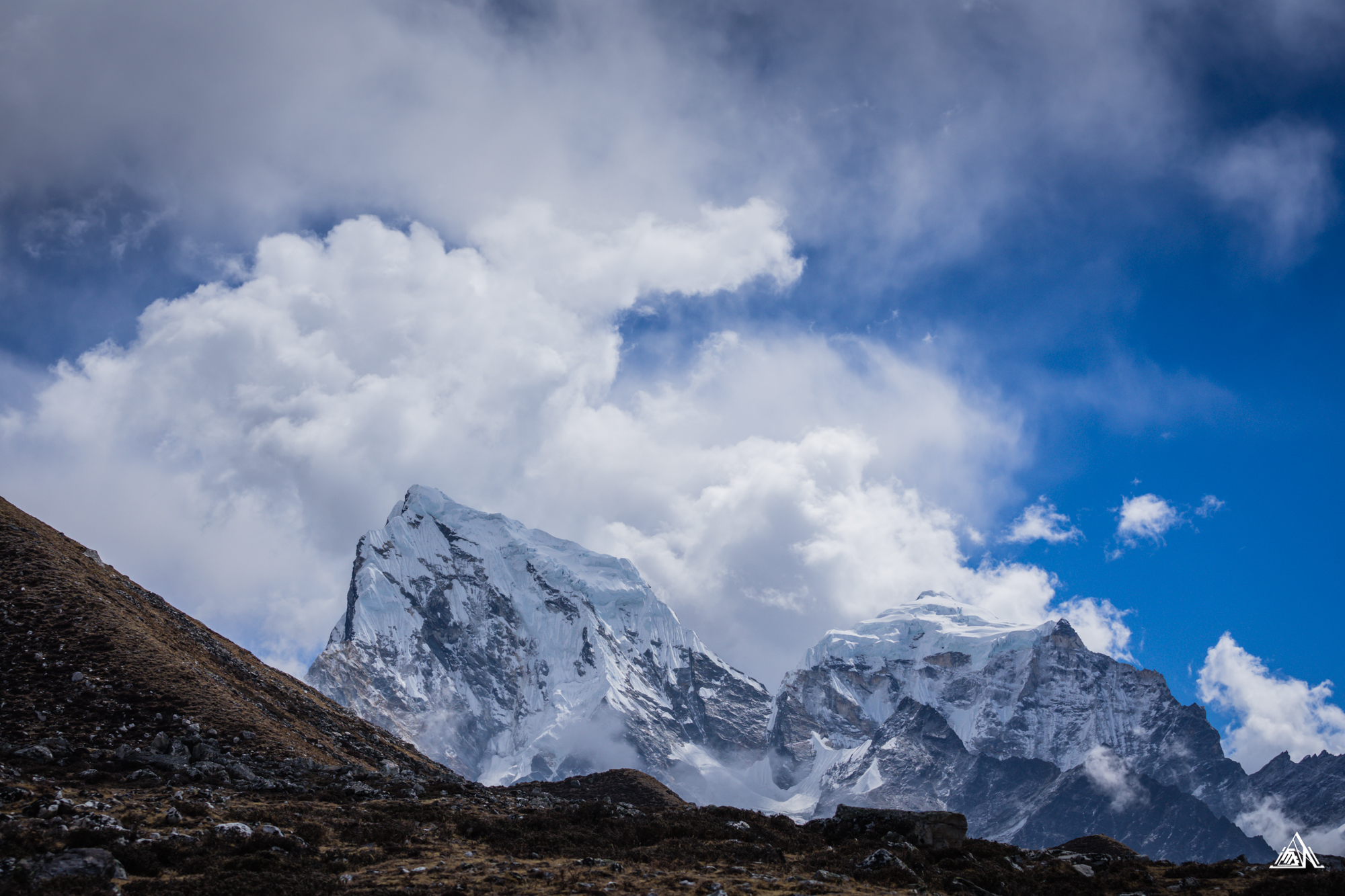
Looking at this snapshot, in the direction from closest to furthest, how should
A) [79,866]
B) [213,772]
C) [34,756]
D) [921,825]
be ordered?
[79,866], [34,756], [921,825], [213,772]

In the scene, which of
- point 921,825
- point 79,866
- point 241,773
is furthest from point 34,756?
point 921,825

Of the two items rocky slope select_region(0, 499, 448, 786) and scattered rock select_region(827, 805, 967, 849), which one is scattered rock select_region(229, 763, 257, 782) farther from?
scattered rock select_region(827, 805, 967, 849)

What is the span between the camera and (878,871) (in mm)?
27594

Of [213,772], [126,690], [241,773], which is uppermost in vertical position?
[126,690]

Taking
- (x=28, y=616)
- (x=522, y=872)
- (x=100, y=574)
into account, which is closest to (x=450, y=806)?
(x=522, y=872)

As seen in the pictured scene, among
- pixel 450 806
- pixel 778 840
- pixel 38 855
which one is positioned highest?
pixel 778 840

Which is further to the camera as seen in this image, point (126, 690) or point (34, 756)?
point (126, 690)

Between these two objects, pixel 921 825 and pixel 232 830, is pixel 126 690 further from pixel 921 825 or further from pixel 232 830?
pixel 921 825

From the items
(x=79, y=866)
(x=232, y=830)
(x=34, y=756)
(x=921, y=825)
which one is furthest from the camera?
(x=921, y=825)

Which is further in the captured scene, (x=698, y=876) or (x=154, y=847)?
(x=698, y=876)

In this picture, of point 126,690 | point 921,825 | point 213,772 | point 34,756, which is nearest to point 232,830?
point 213,772

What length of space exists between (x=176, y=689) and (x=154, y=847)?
913 inches

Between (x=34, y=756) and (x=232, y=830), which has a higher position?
(x=232, y=830)

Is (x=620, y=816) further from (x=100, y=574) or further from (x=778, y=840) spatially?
(x=100, y=574)
